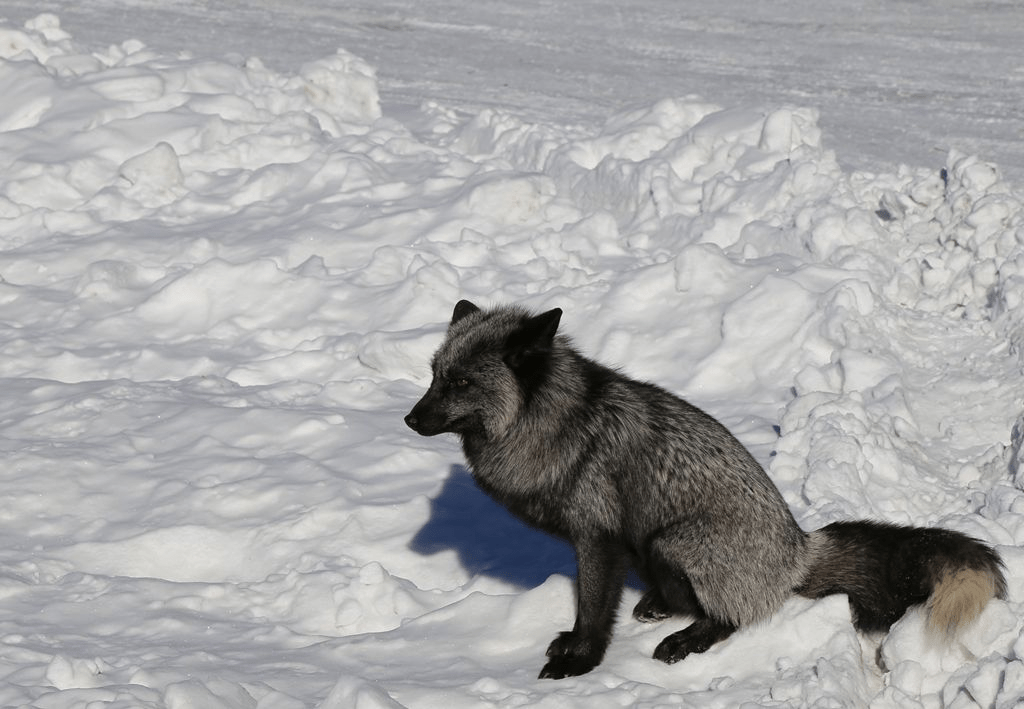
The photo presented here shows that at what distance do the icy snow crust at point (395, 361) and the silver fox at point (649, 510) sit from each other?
0.52 ft

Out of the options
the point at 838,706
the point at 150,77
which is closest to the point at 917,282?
the point at 838,706

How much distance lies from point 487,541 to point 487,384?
127cm

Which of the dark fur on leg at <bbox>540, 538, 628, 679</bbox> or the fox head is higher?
the fox head

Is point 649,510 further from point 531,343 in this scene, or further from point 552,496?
point 531,343

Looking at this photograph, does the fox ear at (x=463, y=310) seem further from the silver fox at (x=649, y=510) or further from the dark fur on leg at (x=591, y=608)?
the dark fur on leg at (x=591, y=608)

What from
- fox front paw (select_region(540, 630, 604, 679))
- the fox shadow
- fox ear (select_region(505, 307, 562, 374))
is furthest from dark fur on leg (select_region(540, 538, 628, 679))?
fox ear (select_region(505, 307, 562, 374))

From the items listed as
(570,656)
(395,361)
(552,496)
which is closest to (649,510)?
(552,496)

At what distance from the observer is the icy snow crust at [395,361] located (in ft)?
15.8

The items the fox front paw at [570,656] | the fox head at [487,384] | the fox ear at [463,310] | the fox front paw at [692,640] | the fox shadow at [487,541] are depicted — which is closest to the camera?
the fox front paw at [570,656]

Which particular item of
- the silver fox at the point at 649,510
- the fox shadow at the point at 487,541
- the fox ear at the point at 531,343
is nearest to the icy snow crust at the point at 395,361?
the fox shadow at the point at 487,541

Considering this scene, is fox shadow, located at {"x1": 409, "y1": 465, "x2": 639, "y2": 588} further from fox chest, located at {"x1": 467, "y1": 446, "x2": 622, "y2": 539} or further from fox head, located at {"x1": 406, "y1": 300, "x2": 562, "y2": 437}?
fox head, located at {"x1": 406, "y1": 300, "x2": 562, "y2": 437}

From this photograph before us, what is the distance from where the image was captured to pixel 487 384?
5141 mm

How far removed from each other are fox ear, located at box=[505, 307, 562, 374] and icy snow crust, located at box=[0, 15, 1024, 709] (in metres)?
0.99

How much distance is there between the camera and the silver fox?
15.9 ft
